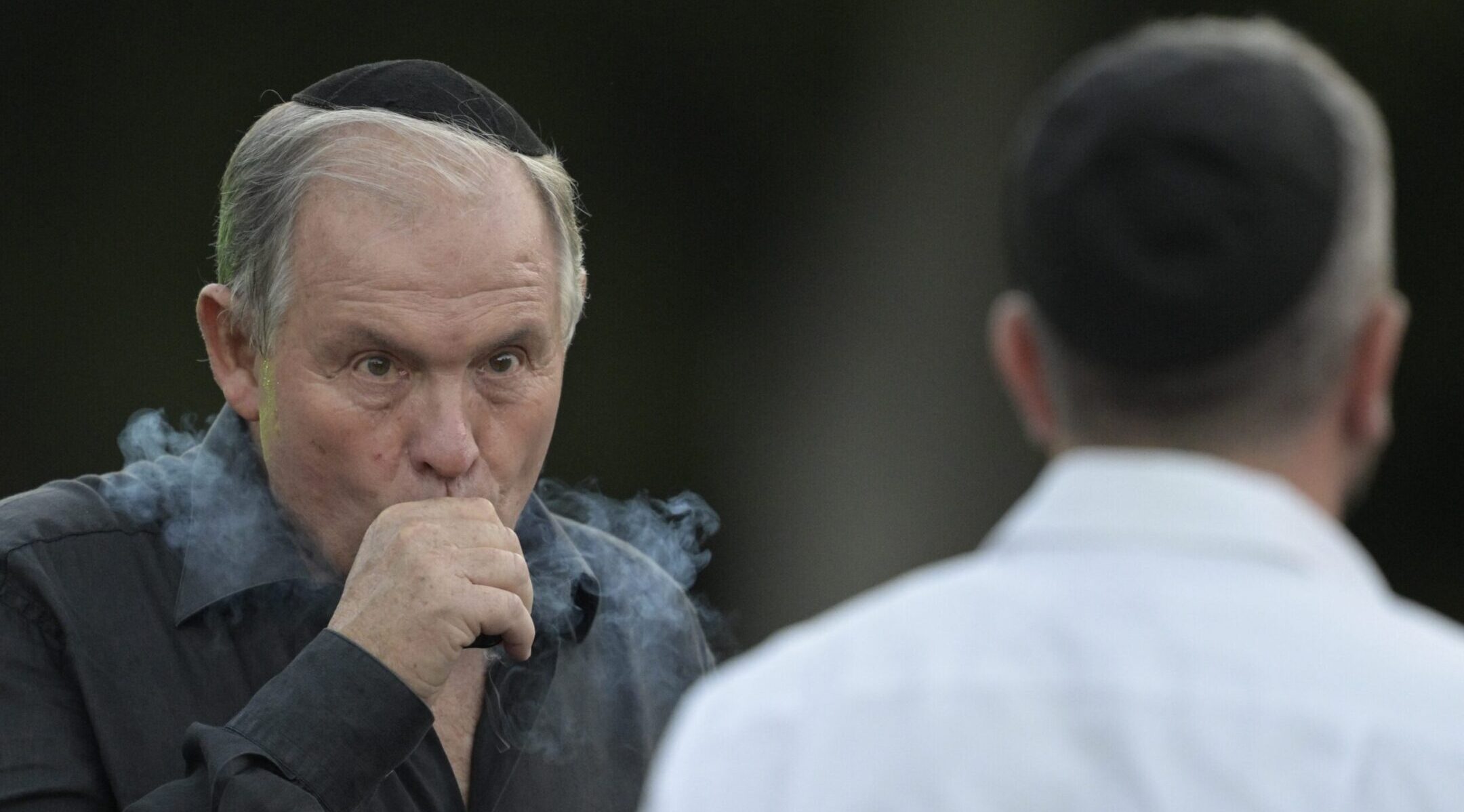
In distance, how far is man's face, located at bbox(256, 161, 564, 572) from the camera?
2719 mm

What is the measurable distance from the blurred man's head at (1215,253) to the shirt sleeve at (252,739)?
4.10 ft

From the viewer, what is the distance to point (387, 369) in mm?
2754

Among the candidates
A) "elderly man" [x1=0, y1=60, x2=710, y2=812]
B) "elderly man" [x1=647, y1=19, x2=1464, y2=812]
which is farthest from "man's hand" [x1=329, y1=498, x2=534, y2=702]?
"elderly man" [x1=647, y1=19, x2=1464, y2=812]

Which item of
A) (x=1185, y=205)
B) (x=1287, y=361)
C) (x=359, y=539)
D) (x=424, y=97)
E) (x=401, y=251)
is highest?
(x=1185, y=205)

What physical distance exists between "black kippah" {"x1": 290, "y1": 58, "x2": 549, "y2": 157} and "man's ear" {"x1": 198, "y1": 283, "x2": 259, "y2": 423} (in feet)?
1.13

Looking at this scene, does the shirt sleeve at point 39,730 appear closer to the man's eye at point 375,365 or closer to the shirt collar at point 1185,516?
the man's eye at point 375,365

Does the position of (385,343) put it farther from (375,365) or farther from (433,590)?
(433,590)

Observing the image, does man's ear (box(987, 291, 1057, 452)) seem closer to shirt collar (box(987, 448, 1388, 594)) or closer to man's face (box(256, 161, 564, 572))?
shirt collar (box(987, 448, 1388, 594))

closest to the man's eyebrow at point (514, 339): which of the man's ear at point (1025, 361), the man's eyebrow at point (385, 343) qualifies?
the man's eyebrow at point (385, 343)

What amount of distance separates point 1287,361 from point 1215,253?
10cm

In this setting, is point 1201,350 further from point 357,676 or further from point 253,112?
point 253,112

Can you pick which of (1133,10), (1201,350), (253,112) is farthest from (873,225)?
(1201,350)

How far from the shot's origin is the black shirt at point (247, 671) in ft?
7.65

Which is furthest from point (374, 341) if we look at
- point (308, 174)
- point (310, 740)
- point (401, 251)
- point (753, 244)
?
point (753, 244)
